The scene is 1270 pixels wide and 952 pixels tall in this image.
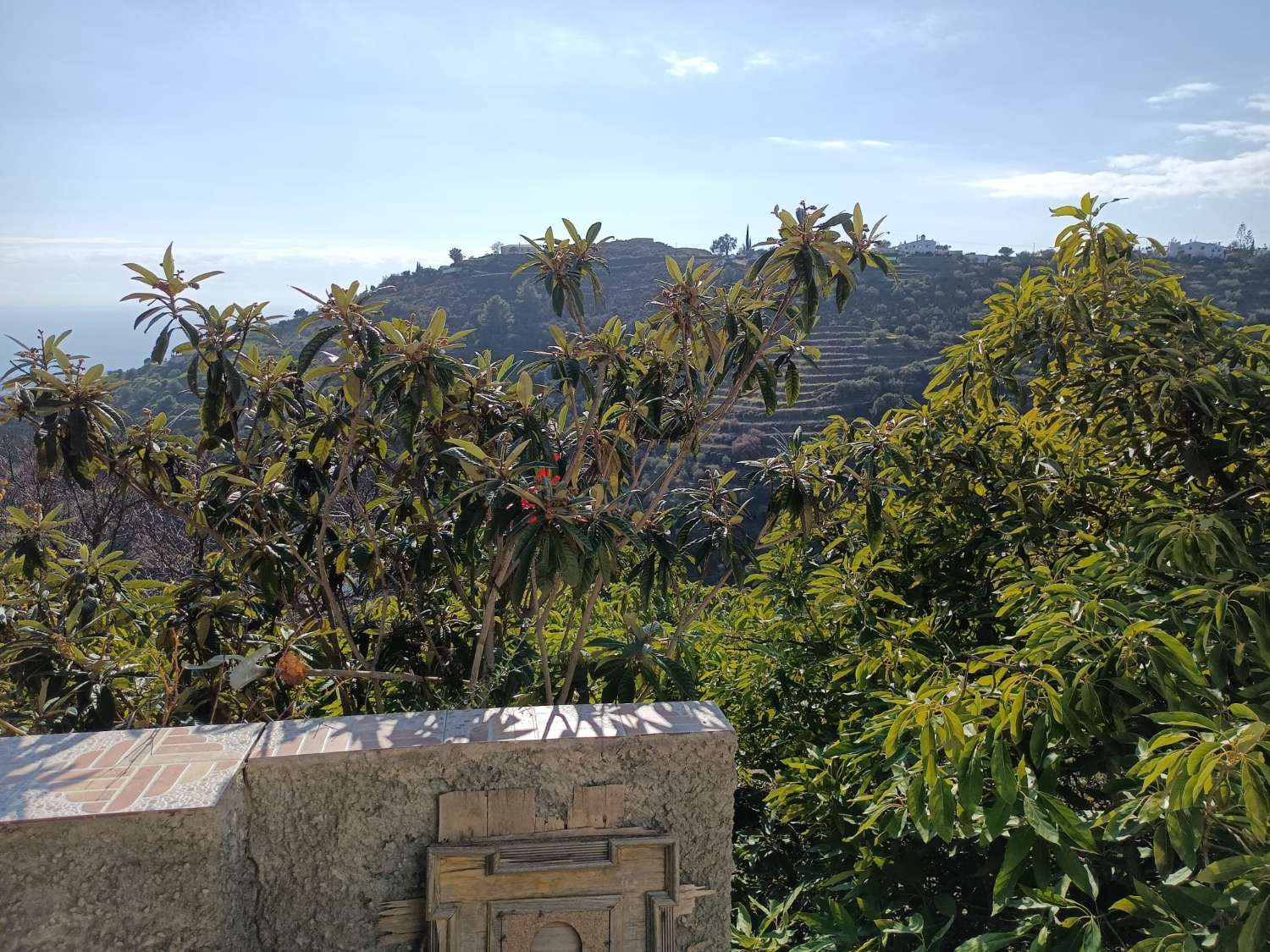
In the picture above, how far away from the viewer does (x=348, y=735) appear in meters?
1.90

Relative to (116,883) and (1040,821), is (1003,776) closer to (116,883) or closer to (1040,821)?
(1040,821)

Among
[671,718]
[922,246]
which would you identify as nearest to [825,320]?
[922,246]

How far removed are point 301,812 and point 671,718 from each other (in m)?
0.82

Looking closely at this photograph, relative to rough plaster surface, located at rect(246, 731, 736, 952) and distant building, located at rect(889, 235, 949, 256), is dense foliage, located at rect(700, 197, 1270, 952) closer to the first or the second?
rough plaster surface, located at rect(246, 731, 736, 952)

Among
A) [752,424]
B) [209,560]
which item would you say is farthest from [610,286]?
[209,560]

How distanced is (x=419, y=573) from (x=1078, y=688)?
1876mm

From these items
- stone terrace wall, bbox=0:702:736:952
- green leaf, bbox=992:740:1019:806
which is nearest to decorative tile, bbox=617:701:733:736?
stone terrace wall, bbox=0:702:736:952

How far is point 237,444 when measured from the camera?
2688 millimetres

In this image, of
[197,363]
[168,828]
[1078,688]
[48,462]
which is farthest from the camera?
[197,363]

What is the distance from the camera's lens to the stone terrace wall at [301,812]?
157 centimetres

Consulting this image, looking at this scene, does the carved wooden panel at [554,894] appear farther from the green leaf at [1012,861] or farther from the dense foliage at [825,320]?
the dense foliage at [825,320]

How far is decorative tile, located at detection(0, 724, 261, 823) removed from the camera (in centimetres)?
158

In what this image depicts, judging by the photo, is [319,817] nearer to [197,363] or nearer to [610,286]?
[197,363]

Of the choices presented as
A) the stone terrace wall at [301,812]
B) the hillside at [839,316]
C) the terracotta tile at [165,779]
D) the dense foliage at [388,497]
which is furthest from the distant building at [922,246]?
the terracotta tile at [165,779]
